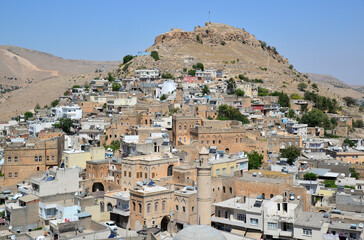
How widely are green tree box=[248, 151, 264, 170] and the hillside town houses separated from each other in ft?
0.61

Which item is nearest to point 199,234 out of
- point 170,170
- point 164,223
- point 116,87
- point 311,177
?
point 164,223

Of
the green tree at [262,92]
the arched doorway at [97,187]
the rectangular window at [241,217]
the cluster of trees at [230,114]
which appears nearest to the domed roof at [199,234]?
the rectangular window at [241,217]

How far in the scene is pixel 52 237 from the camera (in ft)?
79.5

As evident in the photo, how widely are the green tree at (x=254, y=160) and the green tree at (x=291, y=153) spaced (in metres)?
2.05

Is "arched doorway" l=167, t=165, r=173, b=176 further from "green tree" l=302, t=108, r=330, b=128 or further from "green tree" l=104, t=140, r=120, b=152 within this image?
"green tree" l=302, t=108, r=330, b=128

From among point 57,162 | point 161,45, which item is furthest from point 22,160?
point 161,45

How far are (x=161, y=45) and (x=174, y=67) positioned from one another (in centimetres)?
1847

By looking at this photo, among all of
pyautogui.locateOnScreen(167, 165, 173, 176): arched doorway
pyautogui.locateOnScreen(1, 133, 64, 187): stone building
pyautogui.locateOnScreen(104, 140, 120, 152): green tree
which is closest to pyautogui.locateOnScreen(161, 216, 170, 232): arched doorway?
pyautogui.locateOnScreen(167, 165, 173, 176): arched doorway

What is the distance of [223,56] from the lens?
9738cm

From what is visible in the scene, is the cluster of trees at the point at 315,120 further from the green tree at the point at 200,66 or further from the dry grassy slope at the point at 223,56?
the green tree at the point at 200,66

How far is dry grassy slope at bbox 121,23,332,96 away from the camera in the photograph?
3265 inches

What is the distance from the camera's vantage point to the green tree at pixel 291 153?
40.2 m

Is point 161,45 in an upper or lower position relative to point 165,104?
upper

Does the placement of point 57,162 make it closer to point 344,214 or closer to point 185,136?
point 185,136
